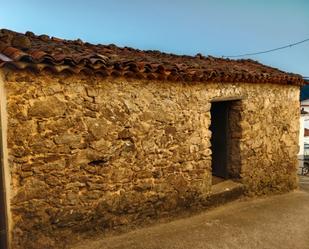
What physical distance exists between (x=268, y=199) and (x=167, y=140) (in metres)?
2.99

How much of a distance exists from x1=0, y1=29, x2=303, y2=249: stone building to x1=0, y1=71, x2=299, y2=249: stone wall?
Answer: 0.04 ft

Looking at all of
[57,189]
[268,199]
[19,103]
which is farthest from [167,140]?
[268,199]

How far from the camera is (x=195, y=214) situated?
17.6ft

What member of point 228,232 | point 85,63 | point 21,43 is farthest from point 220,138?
point 21,43

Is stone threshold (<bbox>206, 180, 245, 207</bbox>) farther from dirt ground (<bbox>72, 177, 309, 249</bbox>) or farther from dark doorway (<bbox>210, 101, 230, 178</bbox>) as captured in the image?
dark doorway (<bbox>210, 101, 230, 178</bbox>)

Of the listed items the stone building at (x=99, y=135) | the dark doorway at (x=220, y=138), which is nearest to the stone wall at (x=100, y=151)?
the stone building at (x=99, y=135)

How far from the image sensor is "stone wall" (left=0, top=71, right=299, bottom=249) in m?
3.69

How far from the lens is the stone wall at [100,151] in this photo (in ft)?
12.1

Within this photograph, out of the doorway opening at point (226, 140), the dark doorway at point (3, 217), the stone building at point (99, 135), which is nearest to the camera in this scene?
the dark doorway at point (3, 217)

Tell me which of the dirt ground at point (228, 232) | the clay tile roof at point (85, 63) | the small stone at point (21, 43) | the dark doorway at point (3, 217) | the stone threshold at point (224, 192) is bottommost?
the dirt ground at point (228, 232)

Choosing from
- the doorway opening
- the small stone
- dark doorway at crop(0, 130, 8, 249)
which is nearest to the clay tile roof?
the small stone

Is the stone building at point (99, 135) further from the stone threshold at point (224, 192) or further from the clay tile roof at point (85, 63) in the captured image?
the stone threshold at point (224, 192)

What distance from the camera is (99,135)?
4.19 metres

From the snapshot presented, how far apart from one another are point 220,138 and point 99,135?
3140 millimetres
